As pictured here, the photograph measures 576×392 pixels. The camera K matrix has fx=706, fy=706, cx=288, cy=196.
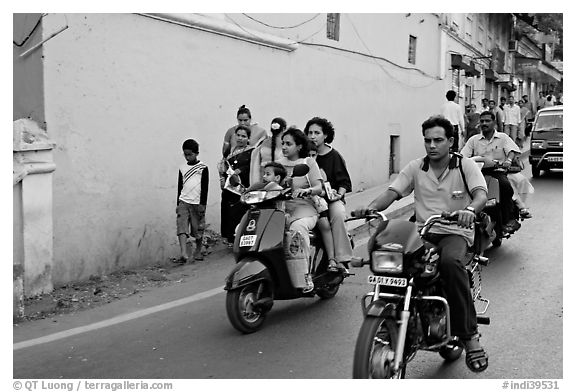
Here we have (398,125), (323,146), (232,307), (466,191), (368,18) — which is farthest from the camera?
(398,125)

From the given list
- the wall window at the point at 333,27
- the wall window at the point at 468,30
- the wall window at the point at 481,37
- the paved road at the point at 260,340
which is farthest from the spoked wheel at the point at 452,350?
the wall window at the point at 481,37

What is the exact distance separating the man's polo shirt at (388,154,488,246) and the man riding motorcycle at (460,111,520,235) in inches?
155

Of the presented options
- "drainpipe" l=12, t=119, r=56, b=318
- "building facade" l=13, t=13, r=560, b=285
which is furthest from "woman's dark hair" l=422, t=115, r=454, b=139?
"building facade" l=13, t=13, r=560, b=285

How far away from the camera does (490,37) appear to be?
99.7 ft

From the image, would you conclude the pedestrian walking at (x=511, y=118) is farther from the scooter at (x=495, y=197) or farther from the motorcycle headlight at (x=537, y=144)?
the scooter at (x=495, y=197)

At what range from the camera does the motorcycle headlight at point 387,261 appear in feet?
12.9

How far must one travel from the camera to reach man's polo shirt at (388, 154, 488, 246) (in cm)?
478

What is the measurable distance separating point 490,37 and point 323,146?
83.8 feet

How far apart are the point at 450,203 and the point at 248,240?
1.72 m

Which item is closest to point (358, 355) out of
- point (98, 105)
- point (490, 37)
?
point (98, 105)

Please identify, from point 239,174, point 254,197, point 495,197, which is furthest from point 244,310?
point 495,197

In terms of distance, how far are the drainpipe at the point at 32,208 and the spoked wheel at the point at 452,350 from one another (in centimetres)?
375

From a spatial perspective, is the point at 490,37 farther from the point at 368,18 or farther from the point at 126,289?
the point at 126,289

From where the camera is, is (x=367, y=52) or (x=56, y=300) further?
(x=367, y=52)
